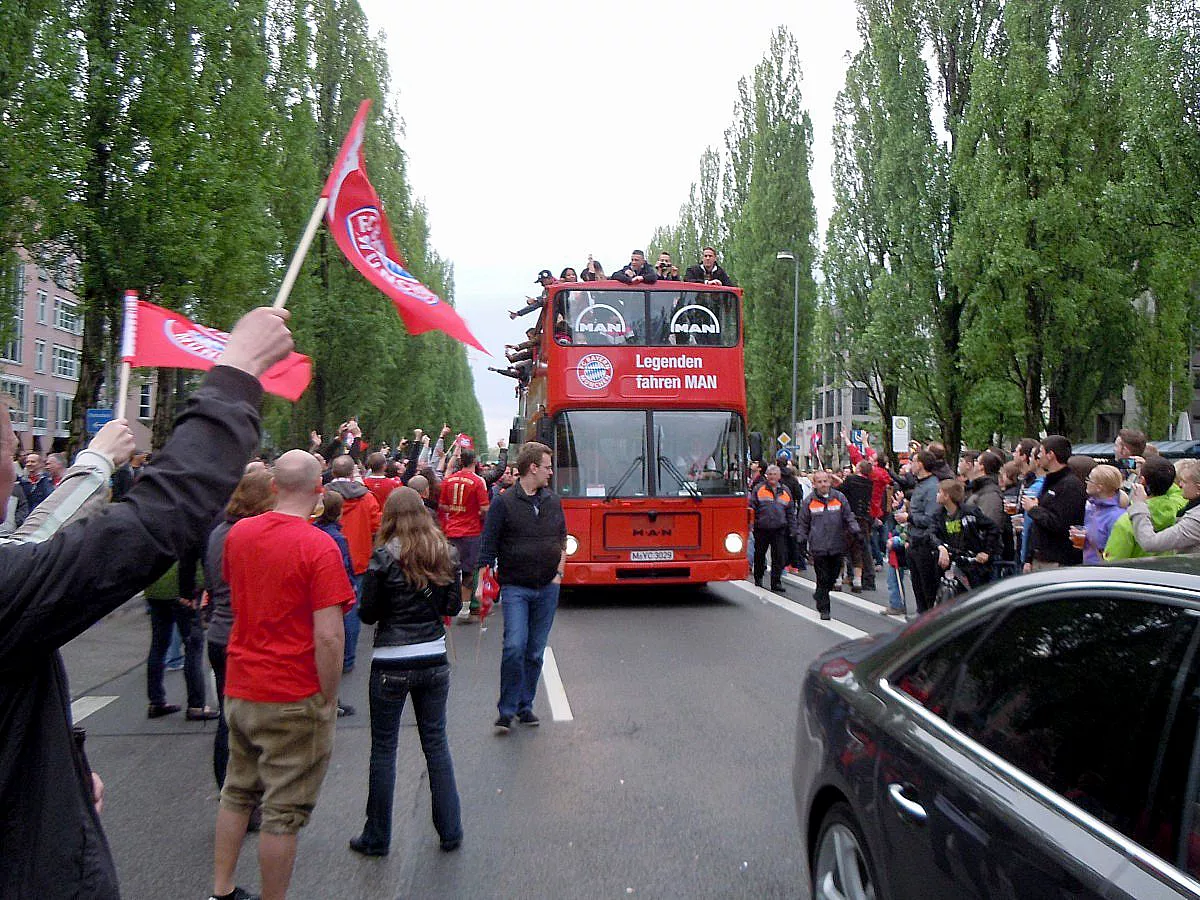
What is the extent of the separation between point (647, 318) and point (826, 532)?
356 cm

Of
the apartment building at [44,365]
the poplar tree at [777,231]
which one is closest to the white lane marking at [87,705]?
the poplar tree at [777,231]

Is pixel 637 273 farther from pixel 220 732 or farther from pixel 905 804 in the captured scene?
pixel 905 804

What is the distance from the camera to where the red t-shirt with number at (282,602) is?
3.88 metres

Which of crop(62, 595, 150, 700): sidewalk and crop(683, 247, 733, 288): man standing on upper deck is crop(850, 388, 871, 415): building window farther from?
crop(62, 595, 150, 700): sidewalk

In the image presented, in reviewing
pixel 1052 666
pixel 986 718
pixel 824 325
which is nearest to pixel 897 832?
pixel 986 718

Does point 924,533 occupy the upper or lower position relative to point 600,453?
lower

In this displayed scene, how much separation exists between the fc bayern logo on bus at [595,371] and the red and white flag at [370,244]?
8.25 metres

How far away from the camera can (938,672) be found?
2.84 meters

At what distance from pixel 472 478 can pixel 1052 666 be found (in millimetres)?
9979

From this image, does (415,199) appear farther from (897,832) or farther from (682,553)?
(897,832)

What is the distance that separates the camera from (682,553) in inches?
518

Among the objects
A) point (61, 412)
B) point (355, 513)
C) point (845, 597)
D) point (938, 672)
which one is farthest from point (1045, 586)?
point (61, 412)

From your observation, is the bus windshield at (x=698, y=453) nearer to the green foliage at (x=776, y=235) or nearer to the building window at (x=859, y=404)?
the green foliage at (x=776, y=235)

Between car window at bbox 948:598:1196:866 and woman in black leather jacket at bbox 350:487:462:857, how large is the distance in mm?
2643
